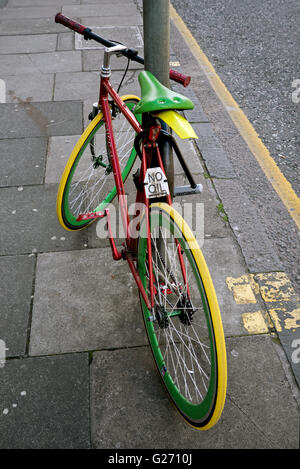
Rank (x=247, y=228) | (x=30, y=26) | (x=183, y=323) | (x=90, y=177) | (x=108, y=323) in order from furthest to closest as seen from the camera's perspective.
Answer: (x=30, y=26)
(x=90, y=177)
(x=247, y=228)
(x=108, y=323)
(x=183, y=323)

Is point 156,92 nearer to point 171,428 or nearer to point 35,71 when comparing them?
point 171,428

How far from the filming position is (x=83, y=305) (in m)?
2.73

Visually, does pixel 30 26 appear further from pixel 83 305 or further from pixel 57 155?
pixel 83 305

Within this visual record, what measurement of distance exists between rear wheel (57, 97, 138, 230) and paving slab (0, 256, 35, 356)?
421 mm

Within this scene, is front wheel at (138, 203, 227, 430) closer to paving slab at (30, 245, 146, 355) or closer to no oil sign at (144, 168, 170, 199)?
no oil sign at (144, 168, 170, 199)

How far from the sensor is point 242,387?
2.29 m

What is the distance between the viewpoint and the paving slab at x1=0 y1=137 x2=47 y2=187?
149 inches

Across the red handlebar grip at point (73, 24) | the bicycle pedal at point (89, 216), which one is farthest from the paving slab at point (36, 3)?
the bicycle pedal at point (89, 216)

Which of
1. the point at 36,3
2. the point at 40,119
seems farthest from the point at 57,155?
the point at 36,3

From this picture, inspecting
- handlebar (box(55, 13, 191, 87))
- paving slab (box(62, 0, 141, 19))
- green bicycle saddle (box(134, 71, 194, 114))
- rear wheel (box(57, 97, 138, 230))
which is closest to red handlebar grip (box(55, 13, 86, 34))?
handlebar (box(55, 13, 191, 87))

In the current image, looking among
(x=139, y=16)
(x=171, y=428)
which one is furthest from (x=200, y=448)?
(x=139, y=16)

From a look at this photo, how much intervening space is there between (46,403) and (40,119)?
3211mm

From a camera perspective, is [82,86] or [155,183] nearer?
[155,183]

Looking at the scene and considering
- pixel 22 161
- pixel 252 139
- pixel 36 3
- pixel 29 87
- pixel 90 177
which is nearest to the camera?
pixel 90 177
